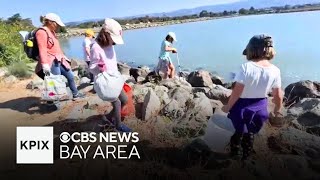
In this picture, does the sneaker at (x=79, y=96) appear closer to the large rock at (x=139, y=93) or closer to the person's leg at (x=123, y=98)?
the large rock at (x=139, y=93)

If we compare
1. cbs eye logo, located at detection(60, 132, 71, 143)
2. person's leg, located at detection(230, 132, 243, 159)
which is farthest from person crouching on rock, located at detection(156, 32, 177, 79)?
person's leg, located at detection(230, 132, 243, 159)

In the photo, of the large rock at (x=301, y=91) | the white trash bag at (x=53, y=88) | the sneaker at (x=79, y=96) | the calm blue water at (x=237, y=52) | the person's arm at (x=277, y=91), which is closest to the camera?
the person's arm at (x=277, y=91)

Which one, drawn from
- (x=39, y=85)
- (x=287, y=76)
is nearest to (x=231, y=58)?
(x=287, y=76)

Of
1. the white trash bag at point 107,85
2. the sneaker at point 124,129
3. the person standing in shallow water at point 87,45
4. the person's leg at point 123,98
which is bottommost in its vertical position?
the sneaker at point 124,129

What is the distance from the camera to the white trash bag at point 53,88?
553 centimetres

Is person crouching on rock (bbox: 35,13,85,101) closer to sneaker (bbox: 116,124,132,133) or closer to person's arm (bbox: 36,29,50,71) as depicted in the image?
person's arm (bbox: 36,29,50,71)

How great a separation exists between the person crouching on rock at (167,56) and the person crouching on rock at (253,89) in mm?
4036

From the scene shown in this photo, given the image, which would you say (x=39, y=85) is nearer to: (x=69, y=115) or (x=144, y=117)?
(x=69, y=115)

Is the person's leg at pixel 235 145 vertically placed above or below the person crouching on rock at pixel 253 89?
below

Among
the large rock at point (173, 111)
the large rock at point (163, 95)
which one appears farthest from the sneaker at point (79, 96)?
the large rock at point (173, 111)

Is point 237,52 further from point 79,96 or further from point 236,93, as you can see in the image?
point 236,93


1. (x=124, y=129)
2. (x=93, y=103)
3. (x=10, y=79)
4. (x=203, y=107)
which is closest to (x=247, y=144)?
(x=124, y=129)

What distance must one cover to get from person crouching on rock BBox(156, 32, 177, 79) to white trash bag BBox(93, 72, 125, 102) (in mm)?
3238

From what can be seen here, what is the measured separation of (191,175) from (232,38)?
17.1 m
